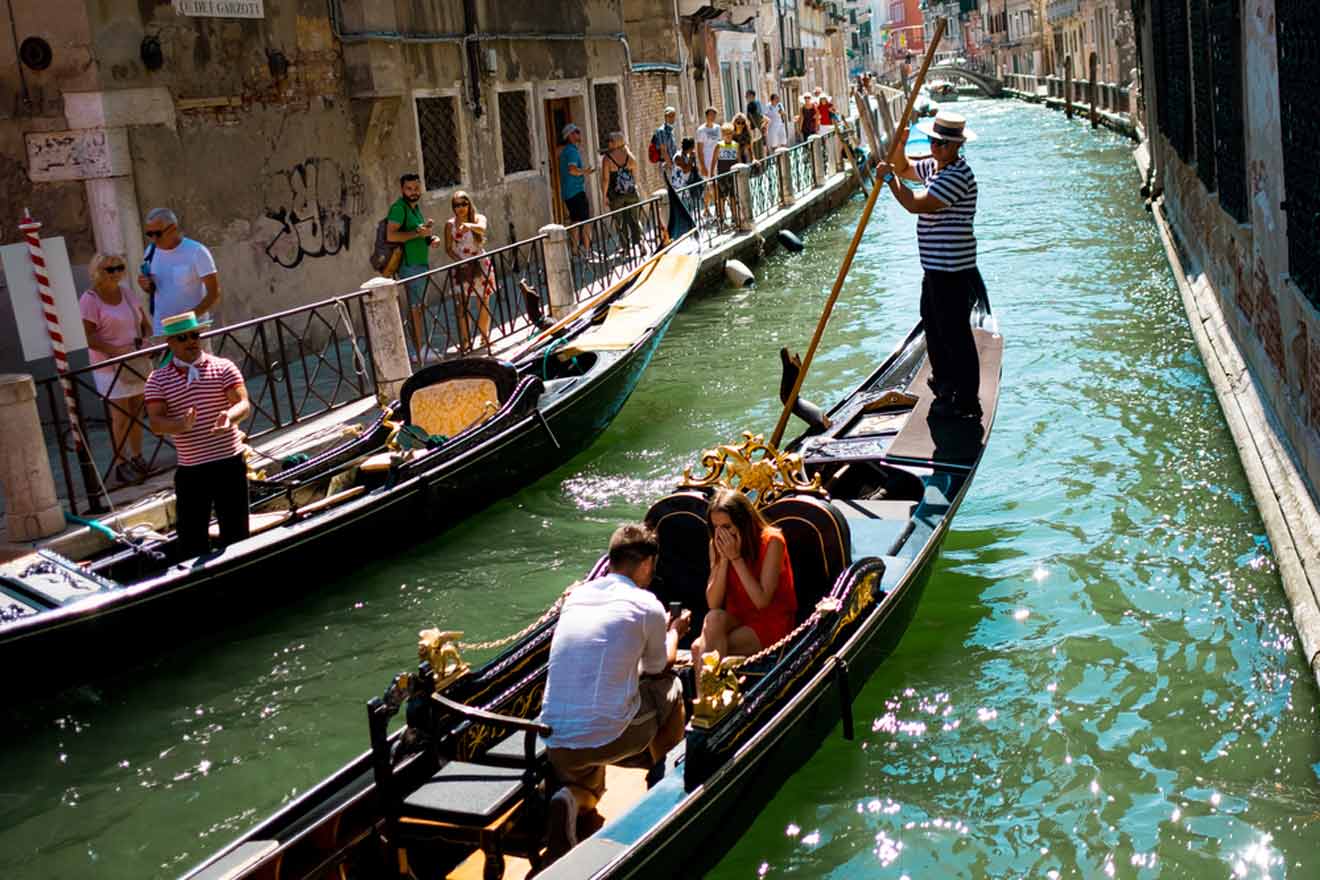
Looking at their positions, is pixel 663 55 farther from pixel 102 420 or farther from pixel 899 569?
pixel 899 569

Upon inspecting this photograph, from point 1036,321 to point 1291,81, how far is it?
529cm

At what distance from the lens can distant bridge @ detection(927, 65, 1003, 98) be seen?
2463 inches

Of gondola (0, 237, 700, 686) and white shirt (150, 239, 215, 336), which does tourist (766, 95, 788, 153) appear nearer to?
gondola (0, 237, 700, 686)

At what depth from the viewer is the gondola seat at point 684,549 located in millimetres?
4836

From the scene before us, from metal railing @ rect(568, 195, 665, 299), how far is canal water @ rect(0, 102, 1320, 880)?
323cm

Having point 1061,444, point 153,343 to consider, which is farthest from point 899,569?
point 153,343

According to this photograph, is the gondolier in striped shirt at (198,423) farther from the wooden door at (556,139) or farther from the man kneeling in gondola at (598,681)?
the wooden door at (556,139)

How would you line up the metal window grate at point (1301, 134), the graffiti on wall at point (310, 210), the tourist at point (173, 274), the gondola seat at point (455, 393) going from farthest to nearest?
1. the graffiti on wall at point (310, 210)
2. the gondola seat at point (455, 393)
3. the tourist at point (173, 274)
4. the metal window grate at point (1301, 134)

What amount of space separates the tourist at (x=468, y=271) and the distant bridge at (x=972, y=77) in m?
54.0

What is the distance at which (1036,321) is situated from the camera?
442 inches

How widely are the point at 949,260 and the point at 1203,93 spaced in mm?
5007

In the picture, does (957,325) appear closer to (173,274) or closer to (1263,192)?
(1263,192)

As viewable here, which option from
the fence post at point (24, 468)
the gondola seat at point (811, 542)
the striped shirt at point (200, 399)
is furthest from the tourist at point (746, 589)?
the fence post at point (24, 468)

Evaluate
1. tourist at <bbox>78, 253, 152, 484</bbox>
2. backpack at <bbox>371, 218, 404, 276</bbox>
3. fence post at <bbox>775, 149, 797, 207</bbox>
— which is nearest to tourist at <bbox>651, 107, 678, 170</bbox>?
fence post at <bbox>775, 149, 797, 207</bbox>
